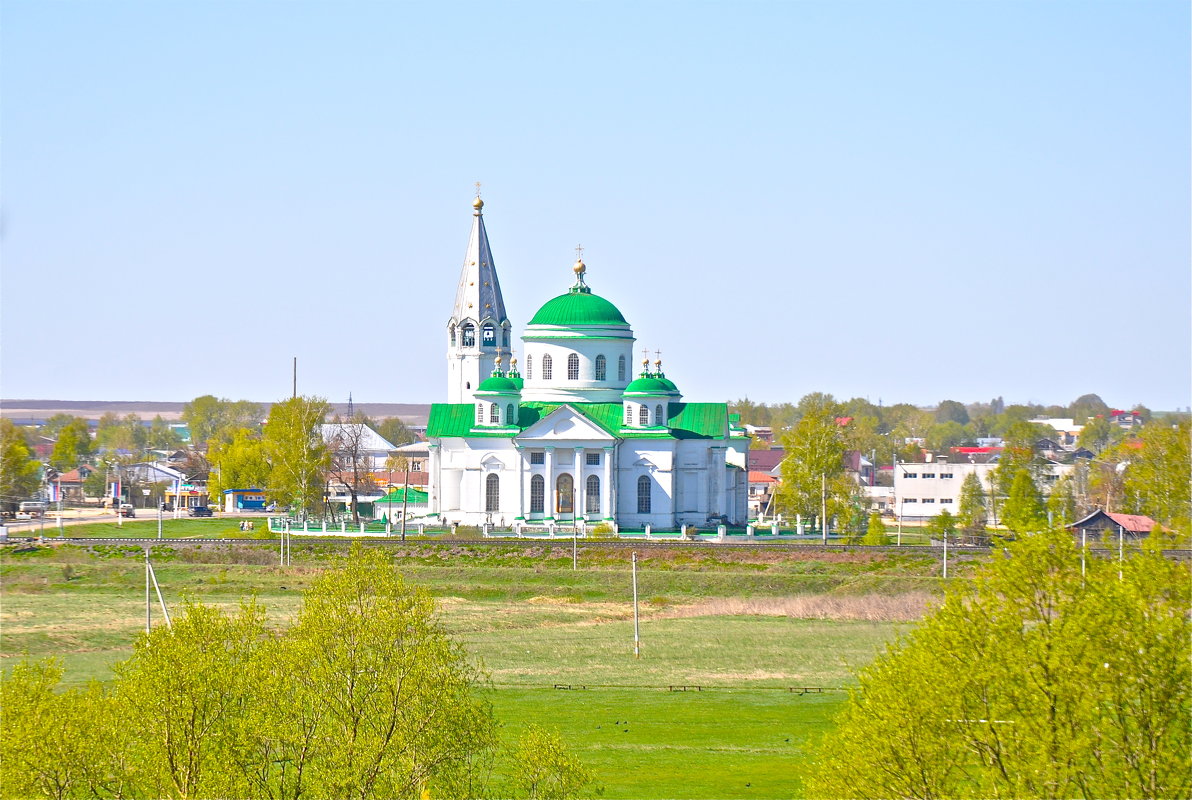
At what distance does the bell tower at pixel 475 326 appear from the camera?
84.8m

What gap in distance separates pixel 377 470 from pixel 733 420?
46.8m

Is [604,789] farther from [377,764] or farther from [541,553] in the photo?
[541,553]

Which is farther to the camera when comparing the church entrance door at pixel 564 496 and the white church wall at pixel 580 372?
the white church wall at pixel 580 372

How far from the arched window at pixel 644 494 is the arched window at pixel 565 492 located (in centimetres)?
303

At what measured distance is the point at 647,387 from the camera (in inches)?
2830

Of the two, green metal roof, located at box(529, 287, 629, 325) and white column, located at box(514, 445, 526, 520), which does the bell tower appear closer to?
green metal roof, located at box(529, 287, 629, 325)

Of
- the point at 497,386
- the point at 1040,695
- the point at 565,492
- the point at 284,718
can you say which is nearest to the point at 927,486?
the point at 565,492

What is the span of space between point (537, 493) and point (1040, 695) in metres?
52.0

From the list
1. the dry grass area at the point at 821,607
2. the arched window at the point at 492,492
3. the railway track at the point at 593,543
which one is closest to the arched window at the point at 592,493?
the arched window at the point at 492,492

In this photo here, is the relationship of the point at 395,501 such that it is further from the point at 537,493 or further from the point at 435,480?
the point at 537,493

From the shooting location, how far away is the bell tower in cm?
8475

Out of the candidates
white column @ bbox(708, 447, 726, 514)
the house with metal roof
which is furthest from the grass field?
white column @ bbox(708, 447, 726, 514)

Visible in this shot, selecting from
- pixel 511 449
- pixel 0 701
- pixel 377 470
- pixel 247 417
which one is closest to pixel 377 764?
pixel 0 701

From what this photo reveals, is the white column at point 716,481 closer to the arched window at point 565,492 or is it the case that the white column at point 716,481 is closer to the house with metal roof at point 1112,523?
the arched window at point 565,492
